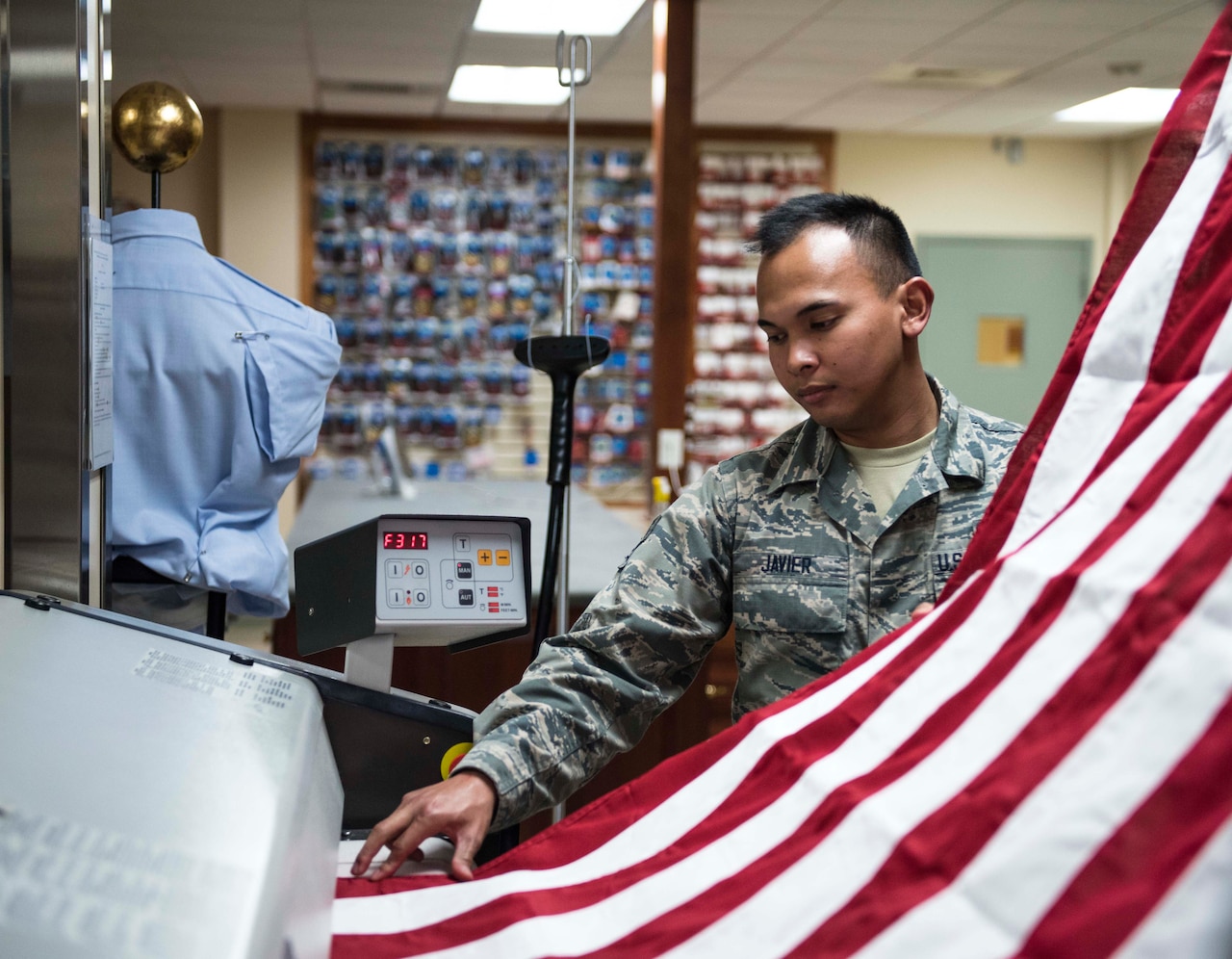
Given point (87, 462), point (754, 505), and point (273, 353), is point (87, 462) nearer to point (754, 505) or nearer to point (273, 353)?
point (273, 353)

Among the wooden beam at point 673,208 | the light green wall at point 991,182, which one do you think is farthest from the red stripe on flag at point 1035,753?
the light green wall at point 991,182

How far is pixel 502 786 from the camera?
1.23 metres

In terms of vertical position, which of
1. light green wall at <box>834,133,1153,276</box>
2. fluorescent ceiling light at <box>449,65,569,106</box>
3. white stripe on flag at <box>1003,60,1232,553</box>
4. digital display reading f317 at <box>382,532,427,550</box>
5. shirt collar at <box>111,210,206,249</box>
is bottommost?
digital display reading f317 at <box>382,532,427,550</box>

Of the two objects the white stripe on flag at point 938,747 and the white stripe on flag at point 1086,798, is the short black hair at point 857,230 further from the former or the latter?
the white stripe on flag at point 1086,798

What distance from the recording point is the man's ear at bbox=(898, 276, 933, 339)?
5.37 ft

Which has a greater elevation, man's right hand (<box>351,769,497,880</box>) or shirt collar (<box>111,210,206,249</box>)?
shirt collar (<box>111,210,206,249</box>)

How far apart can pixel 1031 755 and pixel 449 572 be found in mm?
716

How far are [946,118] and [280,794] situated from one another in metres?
7.47

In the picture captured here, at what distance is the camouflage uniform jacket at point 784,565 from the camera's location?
1.50 meters

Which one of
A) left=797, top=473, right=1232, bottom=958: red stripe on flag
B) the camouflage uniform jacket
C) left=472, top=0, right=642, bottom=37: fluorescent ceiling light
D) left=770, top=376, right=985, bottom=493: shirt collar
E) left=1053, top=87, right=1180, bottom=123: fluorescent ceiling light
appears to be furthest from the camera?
left=1053, top=87, right=1180, bottom=123: fluorescent ceiling light

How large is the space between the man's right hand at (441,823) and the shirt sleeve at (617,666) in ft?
0.09

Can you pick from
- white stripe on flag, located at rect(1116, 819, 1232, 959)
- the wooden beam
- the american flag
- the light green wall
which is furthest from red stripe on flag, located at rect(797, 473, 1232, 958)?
the light green wall

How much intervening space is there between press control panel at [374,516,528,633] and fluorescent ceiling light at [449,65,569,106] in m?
4.91

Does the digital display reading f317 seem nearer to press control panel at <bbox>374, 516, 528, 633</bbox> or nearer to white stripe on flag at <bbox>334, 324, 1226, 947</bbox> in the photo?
press control panel at <bbox>374, 516, 528, 633</bbox>
